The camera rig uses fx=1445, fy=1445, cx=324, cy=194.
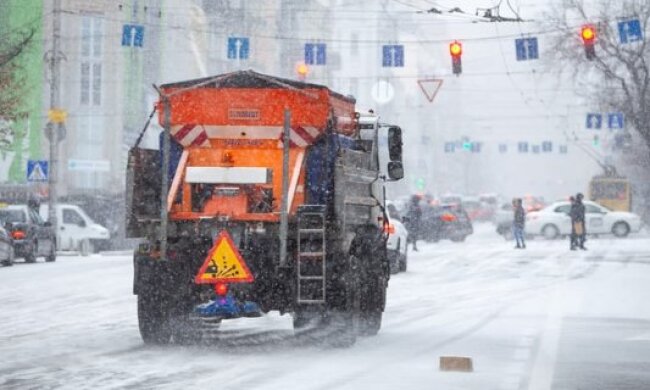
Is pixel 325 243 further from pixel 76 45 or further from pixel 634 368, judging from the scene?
pixel 76 45

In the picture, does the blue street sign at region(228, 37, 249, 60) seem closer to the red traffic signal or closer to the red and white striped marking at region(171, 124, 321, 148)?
the red traffic signal

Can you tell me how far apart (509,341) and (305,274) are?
2667 mm

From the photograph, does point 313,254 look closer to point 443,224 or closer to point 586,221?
point 443,224

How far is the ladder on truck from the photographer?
14.4m

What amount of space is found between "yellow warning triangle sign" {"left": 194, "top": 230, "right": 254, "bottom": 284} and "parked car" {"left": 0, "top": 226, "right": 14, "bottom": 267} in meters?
20.6

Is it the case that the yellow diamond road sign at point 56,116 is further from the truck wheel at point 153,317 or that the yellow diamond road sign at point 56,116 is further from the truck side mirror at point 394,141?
the truck wheel at point 153,317

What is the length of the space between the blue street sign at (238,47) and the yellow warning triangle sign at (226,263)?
85.0ft

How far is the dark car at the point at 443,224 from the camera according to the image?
55062 millimetres

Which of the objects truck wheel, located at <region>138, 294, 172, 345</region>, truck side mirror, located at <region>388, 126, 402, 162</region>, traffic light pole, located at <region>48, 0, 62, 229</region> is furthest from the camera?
traffic light pole, located at <region>48, 0, 62, 229</region>

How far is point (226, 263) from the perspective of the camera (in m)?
14.3

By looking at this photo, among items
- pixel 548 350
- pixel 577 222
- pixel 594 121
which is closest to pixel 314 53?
pixel 577 222

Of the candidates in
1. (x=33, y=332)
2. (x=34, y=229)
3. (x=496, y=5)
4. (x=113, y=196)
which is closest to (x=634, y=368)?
(x=33, y=332)

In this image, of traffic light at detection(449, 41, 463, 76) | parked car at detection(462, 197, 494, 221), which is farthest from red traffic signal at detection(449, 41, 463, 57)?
parked car at detection(462, 197, 494, 221)

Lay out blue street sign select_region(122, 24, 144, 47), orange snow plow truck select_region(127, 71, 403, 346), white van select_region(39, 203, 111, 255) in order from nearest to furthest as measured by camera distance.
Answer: orange snow plow truck select_region(127, 71, 403, 346)
blue street sign select_region(122, 24, 144, 47)
white van select_region(39, 203, 111, 255)
